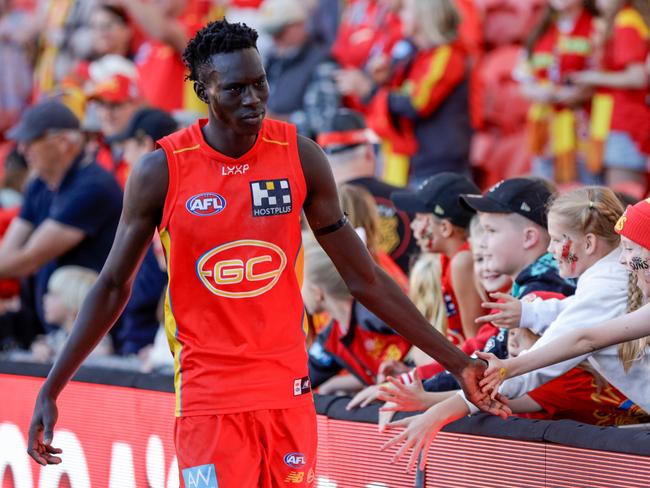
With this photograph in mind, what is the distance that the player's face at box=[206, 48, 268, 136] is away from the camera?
345 cm

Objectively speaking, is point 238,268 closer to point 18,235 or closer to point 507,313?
point 507,313

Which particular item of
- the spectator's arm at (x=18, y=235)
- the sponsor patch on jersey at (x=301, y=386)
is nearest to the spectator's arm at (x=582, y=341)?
the sponsor patch on jersey at (x=301, y=386)

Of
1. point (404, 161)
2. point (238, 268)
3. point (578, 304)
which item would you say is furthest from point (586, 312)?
point (404, 161)

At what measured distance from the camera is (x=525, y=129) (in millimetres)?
9664

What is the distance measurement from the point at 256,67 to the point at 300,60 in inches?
248

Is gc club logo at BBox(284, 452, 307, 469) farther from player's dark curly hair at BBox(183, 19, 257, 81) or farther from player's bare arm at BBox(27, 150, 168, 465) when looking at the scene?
player's dark curly hair at BBox(183, 19, 257, 81)

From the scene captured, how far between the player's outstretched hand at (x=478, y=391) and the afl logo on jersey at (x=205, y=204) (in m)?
0.96

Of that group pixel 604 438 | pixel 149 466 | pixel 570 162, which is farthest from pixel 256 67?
pixel 570 162

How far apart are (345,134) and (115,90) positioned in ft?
7.28

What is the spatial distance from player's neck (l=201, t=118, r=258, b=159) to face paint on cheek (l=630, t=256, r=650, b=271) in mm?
1334

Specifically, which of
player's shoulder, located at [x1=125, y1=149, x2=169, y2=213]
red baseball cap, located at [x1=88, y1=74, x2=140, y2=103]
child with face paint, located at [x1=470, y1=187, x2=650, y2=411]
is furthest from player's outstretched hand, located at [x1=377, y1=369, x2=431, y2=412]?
red baseball cap, located at [x1=88, y1=74, x2=140, y2=103]

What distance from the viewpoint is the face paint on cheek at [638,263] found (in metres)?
3.92

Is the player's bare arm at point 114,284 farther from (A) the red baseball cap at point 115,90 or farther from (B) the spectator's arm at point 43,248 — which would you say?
(A) the red baseball cap at point 115,90

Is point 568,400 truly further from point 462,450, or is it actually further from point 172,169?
point 172,169
